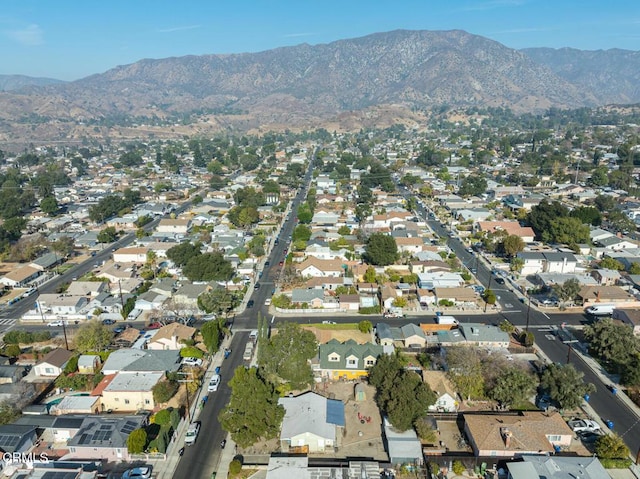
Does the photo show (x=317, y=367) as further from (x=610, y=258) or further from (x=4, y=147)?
(x=4, y=147)

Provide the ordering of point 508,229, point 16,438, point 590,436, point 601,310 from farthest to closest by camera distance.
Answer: point 508,229 < point 601,310 < point 590,436 < point 16,438

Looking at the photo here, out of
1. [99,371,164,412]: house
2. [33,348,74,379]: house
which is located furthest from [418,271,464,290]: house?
[33,348,74,379]: house

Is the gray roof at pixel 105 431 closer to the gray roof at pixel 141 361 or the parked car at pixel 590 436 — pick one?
the gray roof at pixel 141 361

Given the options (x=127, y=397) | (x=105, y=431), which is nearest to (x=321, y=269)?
(x=127, y=397)

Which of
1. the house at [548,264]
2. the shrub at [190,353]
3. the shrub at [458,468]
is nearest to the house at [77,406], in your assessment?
the shrub at [190,353]

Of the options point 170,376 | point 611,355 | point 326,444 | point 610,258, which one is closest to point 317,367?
point 326,444

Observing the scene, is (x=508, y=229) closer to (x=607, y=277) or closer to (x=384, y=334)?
(x=607, y=277)

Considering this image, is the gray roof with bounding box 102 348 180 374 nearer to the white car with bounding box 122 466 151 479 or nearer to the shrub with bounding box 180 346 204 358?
the shrub with bounding box 180 346 204 358
